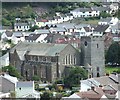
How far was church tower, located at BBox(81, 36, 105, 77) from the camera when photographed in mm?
10125

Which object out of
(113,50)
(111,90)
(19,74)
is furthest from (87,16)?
(111,90)

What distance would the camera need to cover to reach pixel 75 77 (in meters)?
8.98

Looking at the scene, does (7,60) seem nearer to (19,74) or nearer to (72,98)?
(19,74)

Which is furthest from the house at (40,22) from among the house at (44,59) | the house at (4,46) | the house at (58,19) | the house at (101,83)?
the house at (101,83)

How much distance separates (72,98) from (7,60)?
155 inches

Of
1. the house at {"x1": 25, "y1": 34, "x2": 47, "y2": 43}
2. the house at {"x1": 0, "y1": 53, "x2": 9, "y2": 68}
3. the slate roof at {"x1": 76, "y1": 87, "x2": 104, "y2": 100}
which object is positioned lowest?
the slate roof at {"x1": 76, "y1": 87, "x2": 104, "y2": 100}

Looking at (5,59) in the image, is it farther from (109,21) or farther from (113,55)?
(109,21)

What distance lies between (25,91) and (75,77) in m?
1.15

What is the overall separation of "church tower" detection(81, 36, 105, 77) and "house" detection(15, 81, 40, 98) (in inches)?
74.8

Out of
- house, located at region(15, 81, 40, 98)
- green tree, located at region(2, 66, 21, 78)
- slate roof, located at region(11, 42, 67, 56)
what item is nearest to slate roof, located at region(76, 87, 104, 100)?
house, located at region(15, 81, 40, 98)

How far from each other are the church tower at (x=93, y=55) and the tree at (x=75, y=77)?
30.3 inches

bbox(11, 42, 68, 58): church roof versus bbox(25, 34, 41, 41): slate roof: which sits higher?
bbox(25, 34, 41, 41): slate roof

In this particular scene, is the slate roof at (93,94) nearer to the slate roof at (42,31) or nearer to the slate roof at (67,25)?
the slate roof at (42,31)

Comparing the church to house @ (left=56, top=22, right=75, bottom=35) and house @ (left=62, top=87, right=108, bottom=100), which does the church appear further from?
house @ (left=56, top=22, right=75, bottom=35)
